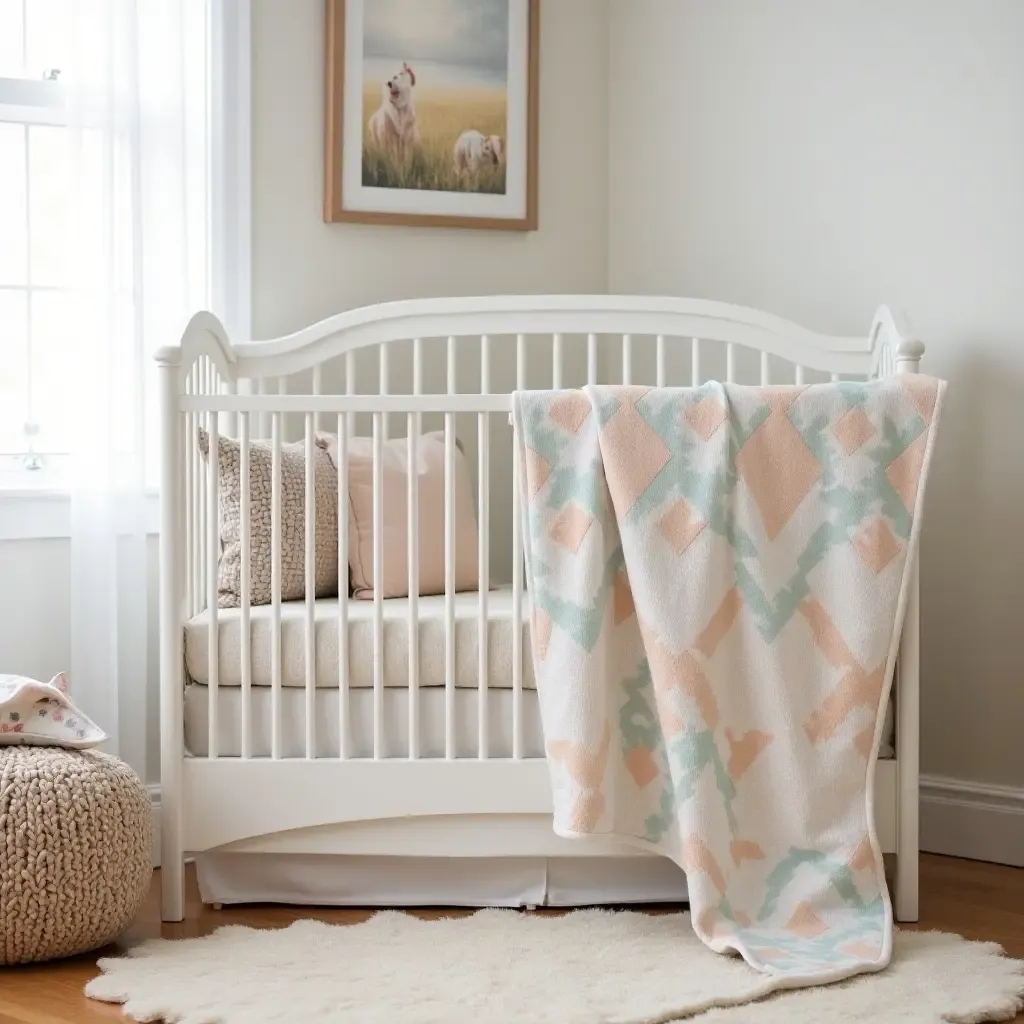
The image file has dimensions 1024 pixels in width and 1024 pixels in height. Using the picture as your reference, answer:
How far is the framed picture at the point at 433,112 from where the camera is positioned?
2904 millimetres

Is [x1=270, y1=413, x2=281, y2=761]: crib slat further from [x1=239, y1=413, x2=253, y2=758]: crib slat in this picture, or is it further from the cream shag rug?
the cream shag rug

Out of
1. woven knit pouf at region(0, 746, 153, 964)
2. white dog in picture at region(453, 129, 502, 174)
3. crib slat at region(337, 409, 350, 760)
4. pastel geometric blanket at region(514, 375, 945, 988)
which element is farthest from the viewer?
white dog in picture at region(453, 129, 502, 174)

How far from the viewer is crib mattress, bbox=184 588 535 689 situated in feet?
7.18

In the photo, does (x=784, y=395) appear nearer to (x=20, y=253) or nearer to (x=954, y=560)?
(x=954, y=560)

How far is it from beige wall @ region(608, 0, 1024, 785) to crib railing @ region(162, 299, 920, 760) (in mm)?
197

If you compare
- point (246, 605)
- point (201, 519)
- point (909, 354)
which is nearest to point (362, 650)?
point (246, 605)

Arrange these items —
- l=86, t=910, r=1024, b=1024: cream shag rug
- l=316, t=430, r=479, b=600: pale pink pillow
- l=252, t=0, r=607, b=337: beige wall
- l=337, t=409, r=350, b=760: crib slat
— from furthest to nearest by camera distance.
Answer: l=252, t=0, r=607, b=337: beige wall, l=316, t=430, r=479, b=600: pale pink pillow, l=337, t=409, r=350, b=760: crib slat, l=86, t=910, r=1024, b=1024: cream shag rug

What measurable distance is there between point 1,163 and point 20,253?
16 centimetres

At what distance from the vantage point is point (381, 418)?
2.17 m

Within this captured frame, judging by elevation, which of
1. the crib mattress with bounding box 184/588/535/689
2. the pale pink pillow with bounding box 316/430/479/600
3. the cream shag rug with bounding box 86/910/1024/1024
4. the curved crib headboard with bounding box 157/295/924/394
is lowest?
the cream shag rug with bounding box 86/910/1024/1024

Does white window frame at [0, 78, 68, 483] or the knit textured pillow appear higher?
white window frame at [0, 78, 68, 483]

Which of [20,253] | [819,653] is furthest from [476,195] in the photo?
[819,653]

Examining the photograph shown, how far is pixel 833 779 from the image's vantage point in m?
2.08

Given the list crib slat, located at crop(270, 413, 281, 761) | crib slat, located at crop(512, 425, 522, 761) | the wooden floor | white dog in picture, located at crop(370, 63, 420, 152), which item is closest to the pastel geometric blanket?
crib slat, located at crop(512, 425, 522, 761)
